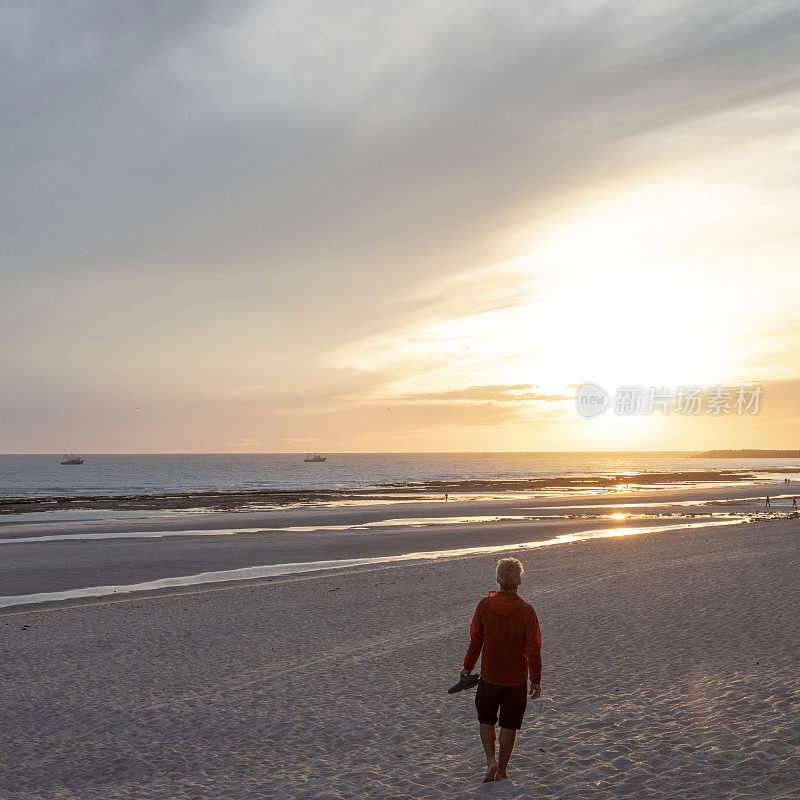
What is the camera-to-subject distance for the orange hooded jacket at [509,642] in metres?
5.84

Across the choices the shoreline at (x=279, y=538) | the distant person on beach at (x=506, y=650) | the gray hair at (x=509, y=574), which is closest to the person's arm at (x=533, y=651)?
the distant person on beach at (x=506, y=650)

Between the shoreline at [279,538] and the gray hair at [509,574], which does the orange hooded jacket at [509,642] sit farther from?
the shoreline at [279,538]

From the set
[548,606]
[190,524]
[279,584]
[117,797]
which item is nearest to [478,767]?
[117,797]

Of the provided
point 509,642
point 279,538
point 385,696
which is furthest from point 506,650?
point 279,538

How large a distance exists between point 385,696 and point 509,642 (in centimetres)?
418

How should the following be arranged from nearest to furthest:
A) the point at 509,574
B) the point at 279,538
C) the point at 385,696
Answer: the point at 509,574 → the point at 385,696 → the point at 279,538

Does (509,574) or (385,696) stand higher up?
(509,574)

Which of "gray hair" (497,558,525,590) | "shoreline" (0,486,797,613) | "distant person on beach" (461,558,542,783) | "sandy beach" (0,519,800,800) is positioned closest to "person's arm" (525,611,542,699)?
"distant person on beach" (461,558,542,783)

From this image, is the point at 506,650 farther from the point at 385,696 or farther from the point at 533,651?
the point at 385,696

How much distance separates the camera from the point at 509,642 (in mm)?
5852

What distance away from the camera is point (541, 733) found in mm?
7703

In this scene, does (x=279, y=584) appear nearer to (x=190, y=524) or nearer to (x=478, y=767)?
(x=478, y=767)

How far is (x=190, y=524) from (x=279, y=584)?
2280cm

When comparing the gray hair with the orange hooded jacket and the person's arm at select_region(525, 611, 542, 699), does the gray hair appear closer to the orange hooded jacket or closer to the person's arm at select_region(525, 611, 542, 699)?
the orange hooded jacket
